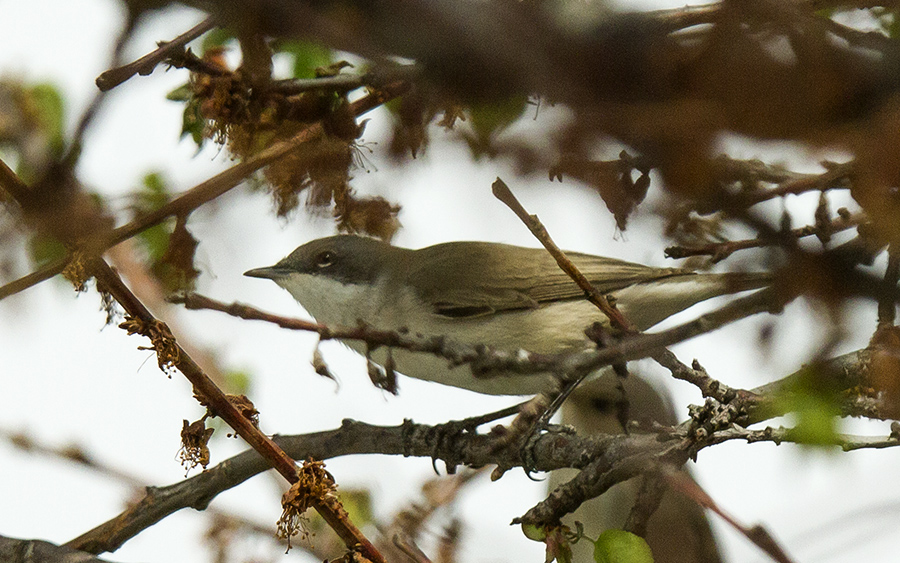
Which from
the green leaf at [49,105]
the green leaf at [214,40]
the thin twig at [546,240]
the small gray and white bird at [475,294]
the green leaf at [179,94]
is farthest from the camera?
the small gray and white bird at [475,294]

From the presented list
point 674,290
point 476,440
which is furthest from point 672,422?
point 476,440

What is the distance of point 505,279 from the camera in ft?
12.1

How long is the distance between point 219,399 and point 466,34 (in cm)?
134

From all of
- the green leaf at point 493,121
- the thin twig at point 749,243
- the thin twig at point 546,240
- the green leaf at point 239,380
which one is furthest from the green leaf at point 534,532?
the green leaf at point 239,380

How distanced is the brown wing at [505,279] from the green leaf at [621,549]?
195 centimetres

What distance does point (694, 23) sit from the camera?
Result: 0.98 meters

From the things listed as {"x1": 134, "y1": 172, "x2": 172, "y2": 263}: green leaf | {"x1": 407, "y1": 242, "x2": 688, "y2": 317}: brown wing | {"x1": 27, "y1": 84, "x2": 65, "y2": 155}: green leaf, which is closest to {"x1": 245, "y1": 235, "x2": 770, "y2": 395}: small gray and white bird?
{"x1": 407, "y1": 242, "x2": 688, "y2": 317}: brown wing

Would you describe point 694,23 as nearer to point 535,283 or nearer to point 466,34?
point 466,34

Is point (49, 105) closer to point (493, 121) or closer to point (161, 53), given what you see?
point (161, 53)

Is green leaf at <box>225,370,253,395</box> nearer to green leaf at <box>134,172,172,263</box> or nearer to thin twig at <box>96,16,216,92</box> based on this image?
green leaf at <box>134,172,172,263</box>

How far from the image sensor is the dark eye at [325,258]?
388 cm

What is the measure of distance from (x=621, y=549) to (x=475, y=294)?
6.63 ft

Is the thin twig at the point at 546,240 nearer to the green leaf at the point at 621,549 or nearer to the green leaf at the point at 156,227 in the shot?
the green leaf at the point at 621,549

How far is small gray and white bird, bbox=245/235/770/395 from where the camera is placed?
3.44m
